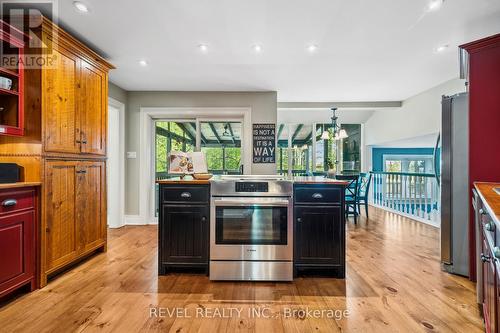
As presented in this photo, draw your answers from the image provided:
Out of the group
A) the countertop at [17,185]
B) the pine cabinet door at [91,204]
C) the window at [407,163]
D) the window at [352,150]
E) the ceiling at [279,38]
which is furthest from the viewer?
the window at [407,163]

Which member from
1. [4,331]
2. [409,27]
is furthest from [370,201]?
[4,331]

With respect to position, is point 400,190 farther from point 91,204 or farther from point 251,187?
point 91,204

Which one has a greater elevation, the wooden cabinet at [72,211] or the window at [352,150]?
the window at [352,150]

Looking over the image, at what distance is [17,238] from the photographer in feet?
6.42

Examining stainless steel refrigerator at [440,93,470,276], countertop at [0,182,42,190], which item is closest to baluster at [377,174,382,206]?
stainless steel refrigerator at [440,93,470,276]

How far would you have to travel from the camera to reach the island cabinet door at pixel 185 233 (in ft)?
7.72

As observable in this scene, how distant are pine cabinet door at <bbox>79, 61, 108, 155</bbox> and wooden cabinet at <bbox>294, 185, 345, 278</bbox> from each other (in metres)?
2.32

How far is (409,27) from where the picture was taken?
2469 millimetres

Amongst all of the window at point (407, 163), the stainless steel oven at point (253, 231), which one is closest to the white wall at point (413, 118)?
the window at point (407, 163)

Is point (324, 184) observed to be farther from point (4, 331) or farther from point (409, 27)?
point (4, 331)

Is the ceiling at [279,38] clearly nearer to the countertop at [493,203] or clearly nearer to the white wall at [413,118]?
the white wall at [413,118]

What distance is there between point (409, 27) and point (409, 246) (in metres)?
2.64

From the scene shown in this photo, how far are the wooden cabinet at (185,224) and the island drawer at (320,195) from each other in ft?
2.97

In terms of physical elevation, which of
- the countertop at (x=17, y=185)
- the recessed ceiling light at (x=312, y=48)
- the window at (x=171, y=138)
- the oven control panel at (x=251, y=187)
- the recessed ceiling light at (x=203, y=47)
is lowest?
the oven control panel at (x=251, y=187)
